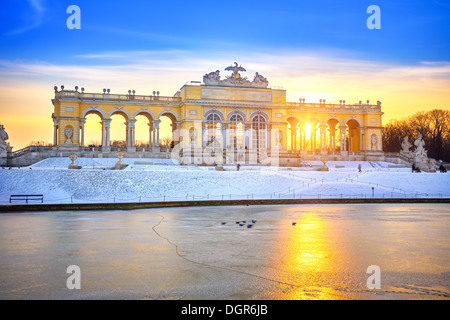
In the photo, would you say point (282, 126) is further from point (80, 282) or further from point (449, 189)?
point (80, 282)

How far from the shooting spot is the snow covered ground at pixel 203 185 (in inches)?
1377

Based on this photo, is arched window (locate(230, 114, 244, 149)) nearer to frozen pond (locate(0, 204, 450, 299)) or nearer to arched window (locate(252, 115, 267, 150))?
arched window (locate(252, 115, 267, 150))

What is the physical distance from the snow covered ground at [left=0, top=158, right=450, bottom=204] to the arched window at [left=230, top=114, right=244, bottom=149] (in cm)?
1998

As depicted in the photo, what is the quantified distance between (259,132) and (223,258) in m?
53.1

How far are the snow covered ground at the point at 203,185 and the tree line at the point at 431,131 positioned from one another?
3739cm

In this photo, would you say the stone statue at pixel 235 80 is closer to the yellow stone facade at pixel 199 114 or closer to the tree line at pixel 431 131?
the yellow stone facade at pixel 199 114

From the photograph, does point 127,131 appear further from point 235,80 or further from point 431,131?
point 431,131

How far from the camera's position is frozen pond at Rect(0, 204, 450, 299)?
30.4 ft

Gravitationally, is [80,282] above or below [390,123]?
below

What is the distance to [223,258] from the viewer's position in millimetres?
12398

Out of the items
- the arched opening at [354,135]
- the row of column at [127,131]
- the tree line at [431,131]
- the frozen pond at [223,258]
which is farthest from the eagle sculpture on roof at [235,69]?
the frozen pond at [223,258]

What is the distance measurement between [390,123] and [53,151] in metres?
71.5
